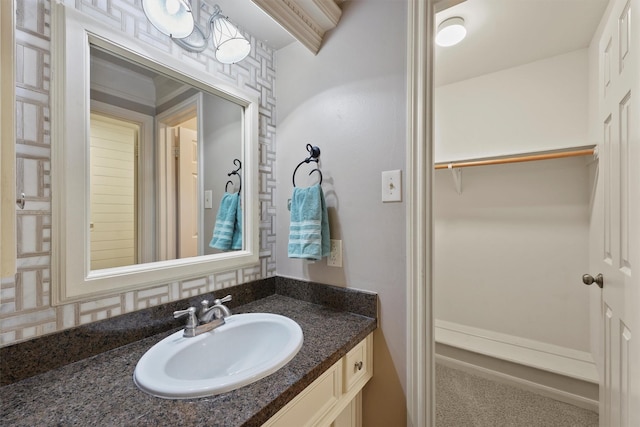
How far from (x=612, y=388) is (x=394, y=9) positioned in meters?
1.68

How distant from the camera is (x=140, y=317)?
84 cm

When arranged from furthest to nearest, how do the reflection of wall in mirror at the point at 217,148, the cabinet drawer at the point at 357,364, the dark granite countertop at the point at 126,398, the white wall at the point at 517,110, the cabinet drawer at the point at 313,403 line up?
the white wall at the point at 517,110 → the reflection of wall in mirror at the point at 217,148 → the cabinet drawer at the point at 357,364 → the cabinet drawer at the point at 313,403 → the dark granite countertop at the point at 126,398

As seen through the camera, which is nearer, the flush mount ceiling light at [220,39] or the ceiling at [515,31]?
the flush mount ceiling light at [220,39]

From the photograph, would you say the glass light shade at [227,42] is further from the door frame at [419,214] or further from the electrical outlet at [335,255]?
the electrical outlet at [335,255]

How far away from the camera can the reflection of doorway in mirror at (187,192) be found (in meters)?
1.02

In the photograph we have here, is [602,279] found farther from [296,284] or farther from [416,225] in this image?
[296,284]

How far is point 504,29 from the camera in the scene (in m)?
1.52

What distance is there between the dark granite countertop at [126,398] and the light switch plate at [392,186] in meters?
0.56

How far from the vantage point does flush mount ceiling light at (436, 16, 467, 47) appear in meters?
1.44

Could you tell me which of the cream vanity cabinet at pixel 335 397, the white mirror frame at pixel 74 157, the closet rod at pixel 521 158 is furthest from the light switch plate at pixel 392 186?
the closet rod at pixel 521 158

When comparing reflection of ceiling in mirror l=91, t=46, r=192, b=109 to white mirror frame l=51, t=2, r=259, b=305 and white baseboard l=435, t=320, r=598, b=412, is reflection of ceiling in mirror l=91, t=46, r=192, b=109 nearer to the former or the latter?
white mirror frame l=51, t=2, r=259, b=305

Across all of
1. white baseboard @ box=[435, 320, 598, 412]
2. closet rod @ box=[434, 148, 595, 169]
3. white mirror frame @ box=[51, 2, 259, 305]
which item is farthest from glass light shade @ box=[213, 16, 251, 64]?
white baseboard @ box=[435, 320, 598, 412]

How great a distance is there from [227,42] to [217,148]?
0.43 meters

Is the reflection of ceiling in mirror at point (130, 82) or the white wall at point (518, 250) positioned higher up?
the reflection of ceiling in mirror at point (130, 82)
